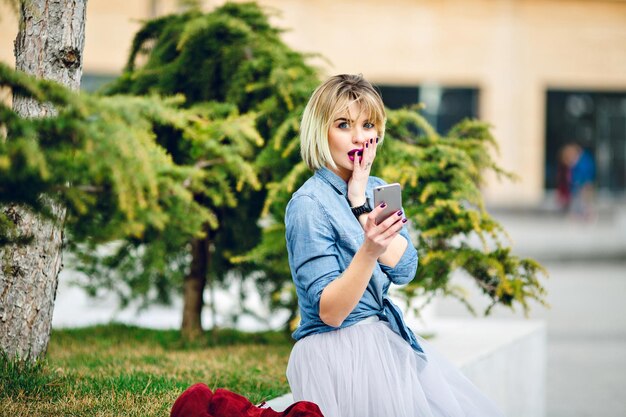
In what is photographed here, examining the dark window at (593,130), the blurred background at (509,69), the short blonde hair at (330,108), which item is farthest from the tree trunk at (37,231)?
the dark window at (593,130)

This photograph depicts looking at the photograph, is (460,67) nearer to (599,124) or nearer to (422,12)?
(422,12)

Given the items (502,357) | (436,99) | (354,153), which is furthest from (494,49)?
(354,153)

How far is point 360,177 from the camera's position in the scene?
9.32ft

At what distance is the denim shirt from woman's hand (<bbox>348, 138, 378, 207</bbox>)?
3 cm

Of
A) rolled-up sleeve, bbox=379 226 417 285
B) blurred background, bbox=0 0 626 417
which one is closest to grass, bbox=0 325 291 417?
rolled-up sleeve, bbox=379 226 417 285

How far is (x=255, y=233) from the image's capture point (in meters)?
5.62

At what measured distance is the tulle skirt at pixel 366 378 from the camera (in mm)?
2785

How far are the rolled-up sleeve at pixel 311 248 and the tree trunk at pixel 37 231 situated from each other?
56.0 inches

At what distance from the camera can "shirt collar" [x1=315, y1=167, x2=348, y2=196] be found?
2.88 meters

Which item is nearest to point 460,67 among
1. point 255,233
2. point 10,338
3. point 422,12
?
point 422,12

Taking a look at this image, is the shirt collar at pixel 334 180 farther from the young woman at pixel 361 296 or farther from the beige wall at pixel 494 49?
the beige wall at pixel 494 49

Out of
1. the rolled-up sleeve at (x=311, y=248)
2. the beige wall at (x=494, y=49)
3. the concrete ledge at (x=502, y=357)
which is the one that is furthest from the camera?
the beige wall at (x=494, y=49)

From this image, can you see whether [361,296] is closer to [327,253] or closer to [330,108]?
[327,253]

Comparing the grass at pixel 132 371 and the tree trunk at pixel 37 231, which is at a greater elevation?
the tree trunk at pixel 37 231
